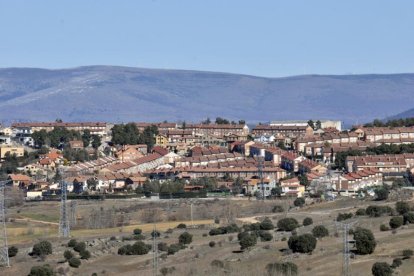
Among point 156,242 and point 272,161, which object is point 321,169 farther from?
point 156,242

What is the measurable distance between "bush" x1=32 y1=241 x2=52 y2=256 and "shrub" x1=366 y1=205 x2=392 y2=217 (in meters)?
13.1

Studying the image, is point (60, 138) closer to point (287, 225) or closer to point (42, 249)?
point (287, 225)

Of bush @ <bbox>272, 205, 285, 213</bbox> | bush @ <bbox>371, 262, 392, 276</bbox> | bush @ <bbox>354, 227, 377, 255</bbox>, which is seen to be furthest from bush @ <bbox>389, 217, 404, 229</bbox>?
bush @ <bbox>272, 205, 285, 213</bbox>

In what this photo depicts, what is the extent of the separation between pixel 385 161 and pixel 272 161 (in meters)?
8.93

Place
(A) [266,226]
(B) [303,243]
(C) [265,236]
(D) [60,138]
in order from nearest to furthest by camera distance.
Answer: (B) [303,243] → (C) [265,236] → (A) [266,226] → (D) [60,138]

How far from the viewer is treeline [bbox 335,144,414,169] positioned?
271ft

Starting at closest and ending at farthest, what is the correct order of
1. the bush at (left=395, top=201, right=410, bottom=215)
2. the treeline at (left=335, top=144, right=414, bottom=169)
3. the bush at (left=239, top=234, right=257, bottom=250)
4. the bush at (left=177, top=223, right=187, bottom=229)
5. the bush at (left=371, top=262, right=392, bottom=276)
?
the bush at (left=371, top=262, right=392, bottom=276) < the bush at (left=239, top=234, right=257, bottom=250) < the bush at (left=395, top=201, right=410, bottom=215) < the bush at (left=177, top=223, right=187, bottom=229) < the treeline at (left=335, top=144, right=414, bottom=169)

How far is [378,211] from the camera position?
51625 mm

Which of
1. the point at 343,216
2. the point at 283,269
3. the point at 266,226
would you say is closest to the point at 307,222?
the point at 266,226

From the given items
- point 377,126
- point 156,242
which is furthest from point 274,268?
point 377,126

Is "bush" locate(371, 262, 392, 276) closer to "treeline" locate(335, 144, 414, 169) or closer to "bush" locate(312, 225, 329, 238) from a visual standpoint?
"bush" locate(312, 225, 329, 238)

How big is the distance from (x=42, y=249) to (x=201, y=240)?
19.4 ft

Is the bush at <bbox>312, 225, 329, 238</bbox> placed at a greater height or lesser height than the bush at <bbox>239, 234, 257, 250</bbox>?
greater

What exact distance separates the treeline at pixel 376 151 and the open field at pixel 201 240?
1618 centimetres
